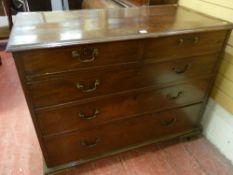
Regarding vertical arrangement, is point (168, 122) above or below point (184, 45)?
below

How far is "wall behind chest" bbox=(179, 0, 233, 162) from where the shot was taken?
134 cm

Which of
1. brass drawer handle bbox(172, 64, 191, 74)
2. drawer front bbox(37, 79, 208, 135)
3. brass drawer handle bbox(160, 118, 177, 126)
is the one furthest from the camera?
brass drawer handle bbox(160, 118, 177, 126)

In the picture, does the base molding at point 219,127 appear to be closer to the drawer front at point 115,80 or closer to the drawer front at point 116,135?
the drawer front at point 116,135

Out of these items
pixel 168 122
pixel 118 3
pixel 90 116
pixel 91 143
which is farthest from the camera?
pixel 118 3

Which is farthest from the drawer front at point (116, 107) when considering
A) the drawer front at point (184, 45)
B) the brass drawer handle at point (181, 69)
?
the drawer front at point (184, 45)

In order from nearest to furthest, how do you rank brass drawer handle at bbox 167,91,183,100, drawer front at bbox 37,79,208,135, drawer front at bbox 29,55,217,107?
1. drawer front at bbox 29,55,217,107
2. drawer front at bbox 37,79,208,135
3. brass drawer handle at bbox 167,91,183,100

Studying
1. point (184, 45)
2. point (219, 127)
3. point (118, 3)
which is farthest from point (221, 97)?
point (118, 3)

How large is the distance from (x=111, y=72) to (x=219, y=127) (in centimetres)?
100

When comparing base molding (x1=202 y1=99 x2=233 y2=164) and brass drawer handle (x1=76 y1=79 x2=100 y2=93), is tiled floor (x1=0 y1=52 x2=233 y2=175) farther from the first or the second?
brass drawer handle (x1=76 y1=79 x2=100 y2=93)

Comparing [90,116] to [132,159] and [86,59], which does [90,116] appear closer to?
[86,59]

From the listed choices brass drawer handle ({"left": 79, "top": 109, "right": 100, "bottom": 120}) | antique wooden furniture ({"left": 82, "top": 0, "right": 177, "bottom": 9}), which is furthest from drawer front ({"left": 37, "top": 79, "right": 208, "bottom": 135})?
antique wooden furniture ({"left": 82, "top": 0, "right": 177, "bottom": 9})

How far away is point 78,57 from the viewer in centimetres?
94

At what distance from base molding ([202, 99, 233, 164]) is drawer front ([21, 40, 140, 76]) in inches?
34.0

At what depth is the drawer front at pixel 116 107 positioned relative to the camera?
1086 mm
